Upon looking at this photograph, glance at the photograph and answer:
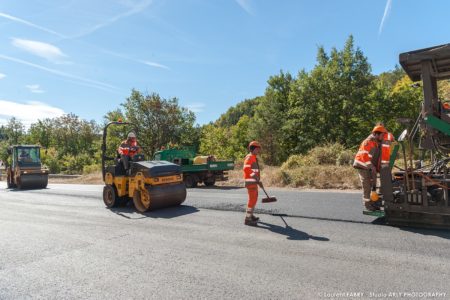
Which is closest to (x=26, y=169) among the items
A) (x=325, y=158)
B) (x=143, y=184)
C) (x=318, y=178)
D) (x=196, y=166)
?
(x=196, y=166)

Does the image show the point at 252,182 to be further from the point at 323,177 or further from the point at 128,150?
the point at 323,177

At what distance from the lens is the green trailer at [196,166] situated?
51.5 ft

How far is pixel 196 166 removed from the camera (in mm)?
15672

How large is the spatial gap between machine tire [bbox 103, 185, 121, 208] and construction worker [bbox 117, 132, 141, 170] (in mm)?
817

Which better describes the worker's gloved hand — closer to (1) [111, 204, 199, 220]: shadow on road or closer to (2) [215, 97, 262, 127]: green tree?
(1) [111, 204, 199, 220]: shadow on road

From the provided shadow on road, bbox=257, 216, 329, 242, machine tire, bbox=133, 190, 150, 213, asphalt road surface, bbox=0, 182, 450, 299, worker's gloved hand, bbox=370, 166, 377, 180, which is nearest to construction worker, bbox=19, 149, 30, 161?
asphalt road surface, bbox=0, 182, 450, 299

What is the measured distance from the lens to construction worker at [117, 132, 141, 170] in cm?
938

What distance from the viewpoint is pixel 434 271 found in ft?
12.9

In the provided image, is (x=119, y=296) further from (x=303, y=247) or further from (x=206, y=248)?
(x=303, y=247)

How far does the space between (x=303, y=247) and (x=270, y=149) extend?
30475 millimetres

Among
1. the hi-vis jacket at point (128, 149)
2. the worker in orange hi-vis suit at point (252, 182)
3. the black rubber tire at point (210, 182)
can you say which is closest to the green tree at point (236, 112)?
the black rubber tire at point (210, 182)

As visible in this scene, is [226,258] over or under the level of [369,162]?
under

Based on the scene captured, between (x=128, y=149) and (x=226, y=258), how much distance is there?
5.63 metres

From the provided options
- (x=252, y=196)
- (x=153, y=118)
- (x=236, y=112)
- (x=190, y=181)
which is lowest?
(x=190, y=181)
